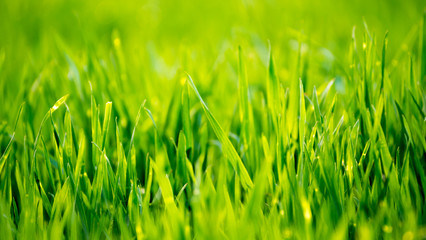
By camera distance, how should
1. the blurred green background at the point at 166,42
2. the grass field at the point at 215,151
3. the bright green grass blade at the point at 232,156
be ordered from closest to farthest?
the grass field at the point at 215,151 → the bright green grass blade at the point at 232,156 → the blurred green background at the point at 166,42

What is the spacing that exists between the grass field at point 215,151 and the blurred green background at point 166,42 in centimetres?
1

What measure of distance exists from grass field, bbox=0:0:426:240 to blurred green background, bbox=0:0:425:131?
1 cm

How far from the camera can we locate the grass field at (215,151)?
2.98 ft

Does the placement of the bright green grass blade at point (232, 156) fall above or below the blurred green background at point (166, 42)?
below

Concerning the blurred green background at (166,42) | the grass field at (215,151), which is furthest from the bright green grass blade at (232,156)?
the blurred green background at (166,42)

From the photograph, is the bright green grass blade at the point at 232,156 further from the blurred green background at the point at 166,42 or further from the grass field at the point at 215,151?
the blurred green background at the point at 166,42

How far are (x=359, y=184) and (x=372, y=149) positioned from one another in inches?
4.2

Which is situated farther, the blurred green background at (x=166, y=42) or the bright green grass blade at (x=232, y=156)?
the blurred green background at (x=166, y=42)

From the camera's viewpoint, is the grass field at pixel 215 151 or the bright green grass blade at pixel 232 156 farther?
the bright green grass blade at pixel 232 156

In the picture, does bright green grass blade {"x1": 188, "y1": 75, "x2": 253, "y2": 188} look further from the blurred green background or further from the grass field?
the blurred green background

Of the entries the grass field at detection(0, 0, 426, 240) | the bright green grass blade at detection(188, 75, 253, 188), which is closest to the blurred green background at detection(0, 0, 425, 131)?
the grass field at detection(0, 0, 426, 240)

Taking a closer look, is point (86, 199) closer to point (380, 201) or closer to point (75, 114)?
point (75, 114)

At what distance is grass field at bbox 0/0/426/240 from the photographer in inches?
35.8

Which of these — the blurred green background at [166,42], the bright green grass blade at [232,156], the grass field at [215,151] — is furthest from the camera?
the blurred green background at [166,42]
